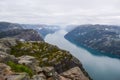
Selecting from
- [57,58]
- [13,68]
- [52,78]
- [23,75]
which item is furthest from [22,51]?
[23,75]

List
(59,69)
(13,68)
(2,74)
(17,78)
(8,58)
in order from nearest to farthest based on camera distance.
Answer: (17,78) < (2,74) < (13,68) < (8,58) < (59,69)

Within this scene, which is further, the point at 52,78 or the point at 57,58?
the point at 57,58

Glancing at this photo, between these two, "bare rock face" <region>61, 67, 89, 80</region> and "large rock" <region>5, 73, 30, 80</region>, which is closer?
"large rock" <region>5, 73, 30, 80</region>

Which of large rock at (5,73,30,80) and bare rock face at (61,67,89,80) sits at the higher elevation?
large rock at (5,73,30,80)

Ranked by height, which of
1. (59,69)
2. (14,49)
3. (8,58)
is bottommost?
(59,69)

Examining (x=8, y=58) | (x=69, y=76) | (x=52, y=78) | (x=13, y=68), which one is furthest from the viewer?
(x=69, y=76)

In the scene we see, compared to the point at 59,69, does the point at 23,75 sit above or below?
above

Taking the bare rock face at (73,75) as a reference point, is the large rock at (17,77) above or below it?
above

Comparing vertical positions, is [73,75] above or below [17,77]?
below

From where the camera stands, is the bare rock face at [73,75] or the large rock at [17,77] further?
the bare rock face at [73,75]

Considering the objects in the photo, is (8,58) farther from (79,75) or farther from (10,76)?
(79,75)

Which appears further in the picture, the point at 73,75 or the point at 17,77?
the point at 73,75
